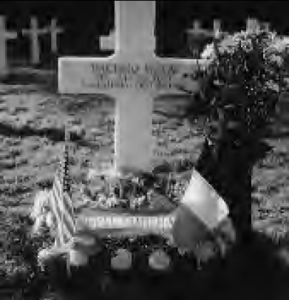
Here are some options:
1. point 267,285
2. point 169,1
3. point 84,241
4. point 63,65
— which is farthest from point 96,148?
point 169,1

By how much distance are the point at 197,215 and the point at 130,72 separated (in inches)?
54.2

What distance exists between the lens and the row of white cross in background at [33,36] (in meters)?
8.31

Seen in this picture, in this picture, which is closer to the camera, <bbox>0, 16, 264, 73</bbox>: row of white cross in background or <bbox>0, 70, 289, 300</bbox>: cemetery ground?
<bbox>0, 70, 289, 300</bbox>: cemetery ground

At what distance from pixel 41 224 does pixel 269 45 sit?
1922mm

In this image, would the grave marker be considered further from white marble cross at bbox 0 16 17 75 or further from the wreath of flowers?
the wreath of flowers

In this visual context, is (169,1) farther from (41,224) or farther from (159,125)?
(41,224)

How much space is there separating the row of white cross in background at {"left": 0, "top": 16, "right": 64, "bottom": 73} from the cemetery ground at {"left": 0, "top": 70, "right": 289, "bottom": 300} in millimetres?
375

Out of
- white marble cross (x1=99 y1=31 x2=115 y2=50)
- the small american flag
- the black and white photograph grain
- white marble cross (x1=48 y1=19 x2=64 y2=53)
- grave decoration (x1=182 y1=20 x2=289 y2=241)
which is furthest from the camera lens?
white marble cross (x1=48 y1=19 x2=64 y2=53)

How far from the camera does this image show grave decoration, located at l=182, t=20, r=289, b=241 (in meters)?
3.88

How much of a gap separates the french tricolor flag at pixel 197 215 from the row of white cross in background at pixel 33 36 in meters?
4.85

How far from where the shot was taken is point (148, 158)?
5.11 m

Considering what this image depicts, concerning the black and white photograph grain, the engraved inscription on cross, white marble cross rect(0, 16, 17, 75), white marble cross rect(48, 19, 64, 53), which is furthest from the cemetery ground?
white marble cross rect(48, 19, 64, 53)

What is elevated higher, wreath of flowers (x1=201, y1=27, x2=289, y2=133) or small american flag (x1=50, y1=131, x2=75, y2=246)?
wreath of flowers (x1=201, y1=27, x2=289, y2=133)

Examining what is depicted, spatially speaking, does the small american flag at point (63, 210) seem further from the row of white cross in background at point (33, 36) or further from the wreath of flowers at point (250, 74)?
the row of white cross in background at point (33, 36)
